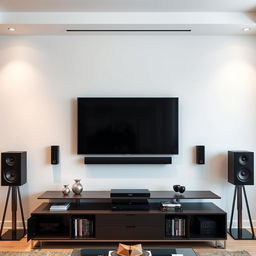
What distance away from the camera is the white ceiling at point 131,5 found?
3412 mm

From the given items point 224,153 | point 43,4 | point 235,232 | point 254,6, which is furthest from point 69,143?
point 254,6

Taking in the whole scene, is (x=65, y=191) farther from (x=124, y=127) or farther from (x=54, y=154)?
(x=124, y=127)

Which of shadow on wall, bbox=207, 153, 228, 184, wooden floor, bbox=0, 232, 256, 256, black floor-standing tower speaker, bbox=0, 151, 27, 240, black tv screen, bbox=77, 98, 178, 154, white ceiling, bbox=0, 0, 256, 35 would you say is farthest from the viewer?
shadow on wall, bbox=207, 153, 228, 184

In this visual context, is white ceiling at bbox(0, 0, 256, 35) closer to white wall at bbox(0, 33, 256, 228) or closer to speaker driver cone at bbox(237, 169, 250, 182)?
white wall at bbox(0, 33, 256, 228)

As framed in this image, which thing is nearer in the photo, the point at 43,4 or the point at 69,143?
the point at 43,4

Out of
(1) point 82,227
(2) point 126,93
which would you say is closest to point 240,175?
(2) point 126,93

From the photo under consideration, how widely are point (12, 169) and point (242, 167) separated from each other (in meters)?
2.83

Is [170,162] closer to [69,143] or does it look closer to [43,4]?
[69,143]

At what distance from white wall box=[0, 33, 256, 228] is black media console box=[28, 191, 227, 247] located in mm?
483

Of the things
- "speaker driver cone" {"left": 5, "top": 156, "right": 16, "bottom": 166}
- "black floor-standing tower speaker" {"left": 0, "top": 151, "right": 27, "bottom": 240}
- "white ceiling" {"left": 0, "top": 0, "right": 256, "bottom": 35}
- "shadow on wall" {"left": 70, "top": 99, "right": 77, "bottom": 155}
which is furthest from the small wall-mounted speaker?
"white ceiling" {"left": 0, "top": 0, "right": 256, "bottom": 35}

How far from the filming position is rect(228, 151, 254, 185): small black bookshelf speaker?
12.4ft

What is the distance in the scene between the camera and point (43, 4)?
137 inches

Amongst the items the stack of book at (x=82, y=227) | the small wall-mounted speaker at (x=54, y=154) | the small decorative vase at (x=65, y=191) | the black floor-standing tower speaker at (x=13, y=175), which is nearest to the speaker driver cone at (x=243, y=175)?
the stack of book at (x=82, y=227)

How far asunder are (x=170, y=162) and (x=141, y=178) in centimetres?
44
